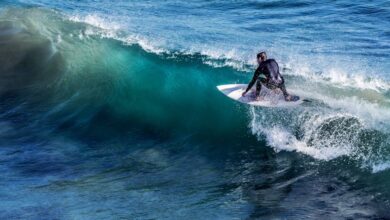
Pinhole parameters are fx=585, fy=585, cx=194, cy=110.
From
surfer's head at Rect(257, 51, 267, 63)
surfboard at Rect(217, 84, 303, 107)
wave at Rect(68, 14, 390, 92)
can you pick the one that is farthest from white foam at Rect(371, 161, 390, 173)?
wave at Rect(68, 14, 390, 92)

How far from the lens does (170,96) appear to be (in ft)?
61.5

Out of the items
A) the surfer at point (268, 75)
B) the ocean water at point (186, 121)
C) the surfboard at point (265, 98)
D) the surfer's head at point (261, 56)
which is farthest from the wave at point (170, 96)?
the surfer's head at point (261, 56)

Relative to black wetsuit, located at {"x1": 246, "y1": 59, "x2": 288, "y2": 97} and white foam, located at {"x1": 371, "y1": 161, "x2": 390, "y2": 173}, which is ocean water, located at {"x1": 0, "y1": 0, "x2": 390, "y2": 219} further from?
black wetsuit, located at {"x1": 246, "y1": 59, "x2": 288, "y2": 97}

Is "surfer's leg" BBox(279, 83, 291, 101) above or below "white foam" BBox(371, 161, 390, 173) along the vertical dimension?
above

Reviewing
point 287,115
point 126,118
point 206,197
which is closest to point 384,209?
point 206,197

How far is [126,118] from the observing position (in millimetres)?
17906

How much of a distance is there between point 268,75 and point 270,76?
65 mm

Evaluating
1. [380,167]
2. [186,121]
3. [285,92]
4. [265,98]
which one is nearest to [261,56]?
[285,92]

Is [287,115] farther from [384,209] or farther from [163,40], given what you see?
[163,40]

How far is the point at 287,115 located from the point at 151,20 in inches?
530

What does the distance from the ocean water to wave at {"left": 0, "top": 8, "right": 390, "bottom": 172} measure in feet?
0.15

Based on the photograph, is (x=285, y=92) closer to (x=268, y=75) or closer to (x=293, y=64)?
(x=268, y=75)

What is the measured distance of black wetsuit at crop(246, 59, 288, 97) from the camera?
1545 centimetres

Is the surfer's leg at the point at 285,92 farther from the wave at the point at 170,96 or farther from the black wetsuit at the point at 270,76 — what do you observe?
the wave at the point at 170,96
